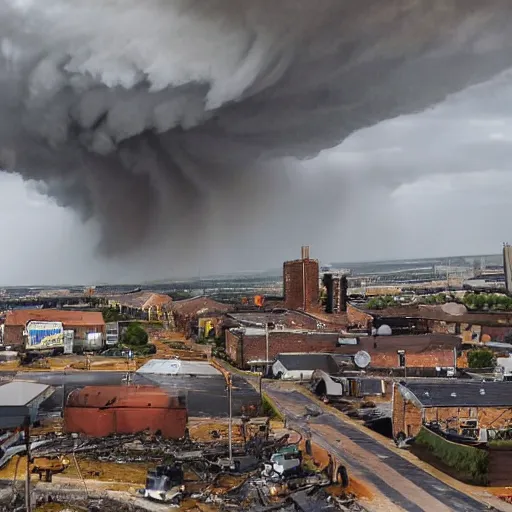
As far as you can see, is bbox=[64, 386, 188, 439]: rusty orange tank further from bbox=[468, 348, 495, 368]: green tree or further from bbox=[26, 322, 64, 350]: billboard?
bbox=[26, 322, 64, 350]: billboard

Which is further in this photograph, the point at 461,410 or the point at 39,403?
the point at 39,403

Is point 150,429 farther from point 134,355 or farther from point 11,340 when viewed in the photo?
point 11,340

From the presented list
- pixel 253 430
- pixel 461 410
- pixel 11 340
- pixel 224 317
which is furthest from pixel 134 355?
pixel 461 410

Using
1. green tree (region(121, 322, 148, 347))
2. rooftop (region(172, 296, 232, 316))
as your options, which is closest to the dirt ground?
green tree (region(121, 322, 148, 347))

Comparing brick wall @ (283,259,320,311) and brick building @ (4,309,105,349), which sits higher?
brick wall @ (283,259,320,311)

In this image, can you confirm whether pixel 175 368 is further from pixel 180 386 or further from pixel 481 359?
pixel 481 359

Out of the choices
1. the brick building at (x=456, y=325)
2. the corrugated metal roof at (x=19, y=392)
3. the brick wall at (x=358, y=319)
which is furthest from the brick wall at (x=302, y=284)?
the corrugated metal roof at (x=19, y=392)

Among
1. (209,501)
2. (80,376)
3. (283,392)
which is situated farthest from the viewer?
(80,376)

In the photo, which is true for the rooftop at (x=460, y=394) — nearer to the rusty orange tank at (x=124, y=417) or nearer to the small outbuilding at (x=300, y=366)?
the rusty orange tank at (x=124, y=417)
